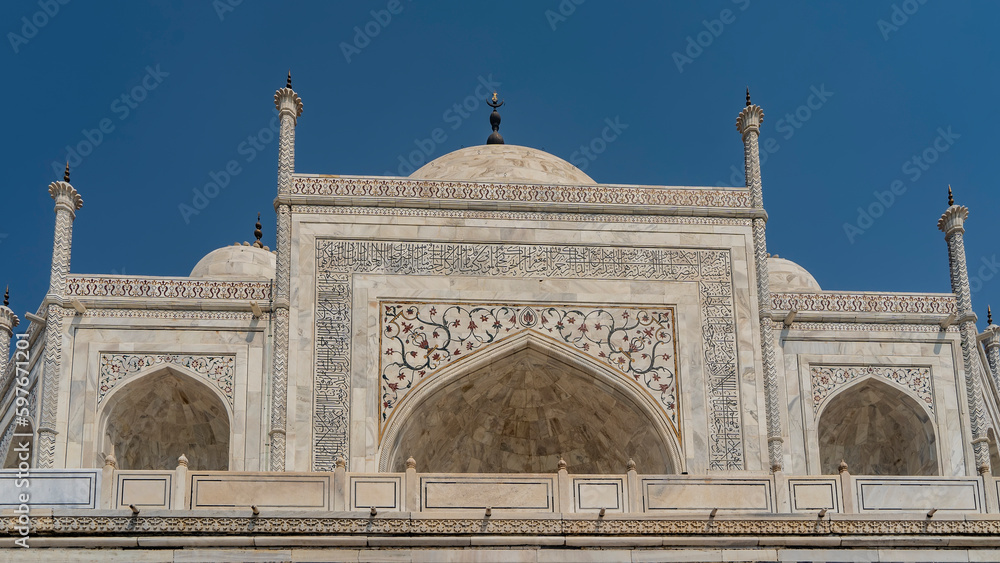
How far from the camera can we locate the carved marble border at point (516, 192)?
1956 centimetres

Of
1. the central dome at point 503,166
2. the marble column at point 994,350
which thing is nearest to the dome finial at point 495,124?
the central dome at point 503,166

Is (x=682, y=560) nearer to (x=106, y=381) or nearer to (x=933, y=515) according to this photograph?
(x=933, y=515)

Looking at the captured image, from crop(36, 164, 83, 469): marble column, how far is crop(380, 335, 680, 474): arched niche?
3.59 m

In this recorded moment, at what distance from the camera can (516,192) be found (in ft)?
64.8

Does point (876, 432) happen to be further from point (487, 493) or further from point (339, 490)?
point (339, 490)

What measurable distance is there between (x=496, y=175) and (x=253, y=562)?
8.42 meters

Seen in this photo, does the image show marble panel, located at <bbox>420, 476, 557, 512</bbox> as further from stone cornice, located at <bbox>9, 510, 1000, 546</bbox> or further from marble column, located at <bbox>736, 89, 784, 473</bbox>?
marble column, located at <bbox>736, 89, 784, 473</bbox>

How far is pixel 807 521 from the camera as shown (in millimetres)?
14570

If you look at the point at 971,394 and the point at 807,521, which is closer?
the point at 807,521

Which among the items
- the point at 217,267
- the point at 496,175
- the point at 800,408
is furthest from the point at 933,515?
the point at 217,267

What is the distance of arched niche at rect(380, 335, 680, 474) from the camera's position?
18.7 m

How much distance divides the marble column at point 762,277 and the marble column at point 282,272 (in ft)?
17.2

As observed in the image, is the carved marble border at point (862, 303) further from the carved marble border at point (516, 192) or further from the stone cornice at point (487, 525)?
the stone cornice at point (487, 525)

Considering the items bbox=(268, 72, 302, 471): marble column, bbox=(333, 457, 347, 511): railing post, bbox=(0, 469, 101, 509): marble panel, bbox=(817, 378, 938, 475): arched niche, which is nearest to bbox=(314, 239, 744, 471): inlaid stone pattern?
bbox=(268, 72, 302, 471): marble column
